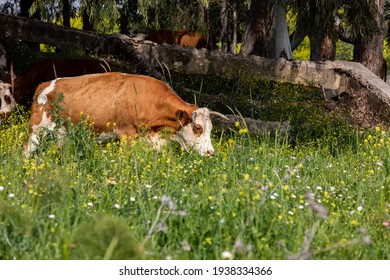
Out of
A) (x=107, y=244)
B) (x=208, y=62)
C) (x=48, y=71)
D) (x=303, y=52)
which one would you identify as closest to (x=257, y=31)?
(x=208, y=62)

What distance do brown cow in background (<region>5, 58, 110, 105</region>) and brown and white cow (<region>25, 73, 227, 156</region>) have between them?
10.7 ft

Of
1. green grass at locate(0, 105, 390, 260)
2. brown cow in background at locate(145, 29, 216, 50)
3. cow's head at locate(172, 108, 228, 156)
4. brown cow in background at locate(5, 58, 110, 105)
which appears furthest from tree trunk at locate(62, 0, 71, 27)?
green grass at locate(0, 105, 390, 260)

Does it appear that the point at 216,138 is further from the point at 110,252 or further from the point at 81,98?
the point at 110,252

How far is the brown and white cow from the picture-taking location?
8.48 metres

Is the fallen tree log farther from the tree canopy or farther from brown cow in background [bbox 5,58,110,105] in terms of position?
brown cow in background [bbox 5,58,110,105]

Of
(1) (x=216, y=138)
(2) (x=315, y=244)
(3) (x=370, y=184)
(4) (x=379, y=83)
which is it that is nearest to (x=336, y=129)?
(1) (x=216, y=138)

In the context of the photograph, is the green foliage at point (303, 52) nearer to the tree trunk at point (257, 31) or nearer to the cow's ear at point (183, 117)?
the tree trunk at point (257, 31)

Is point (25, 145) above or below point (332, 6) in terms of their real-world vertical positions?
below

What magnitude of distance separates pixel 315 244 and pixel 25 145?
527 centimetres

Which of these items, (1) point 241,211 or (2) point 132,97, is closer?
(1) point 241,211

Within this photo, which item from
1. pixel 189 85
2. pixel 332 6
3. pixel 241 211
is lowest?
pixel 189 85

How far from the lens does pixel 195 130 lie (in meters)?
8.34

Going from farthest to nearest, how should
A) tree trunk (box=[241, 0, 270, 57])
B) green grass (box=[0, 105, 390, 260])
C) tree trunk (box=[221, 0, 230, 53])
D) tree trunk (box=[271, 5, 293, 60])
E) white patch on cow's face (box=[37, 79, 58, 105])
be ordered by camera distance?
tree trunk (box=[221, 0, 230, 53]) < tree trunk (box=[271, 5, 293, 60]) < tree trunk (box=[241, 0, 270, 57]) < white patch on cow's face (box=[37, 79, 58, 105]) < green grass (box=[0, 105, 390, 260])

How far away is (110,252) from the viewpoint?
3.50 metres
